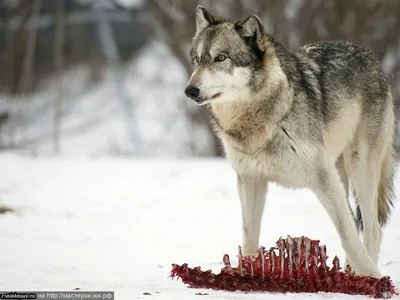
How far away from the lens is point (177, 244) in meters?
6.38

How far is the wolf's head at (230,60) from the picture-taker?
4.72 meters

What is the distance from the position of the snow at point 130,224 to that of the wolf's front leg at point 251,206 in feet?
1.26

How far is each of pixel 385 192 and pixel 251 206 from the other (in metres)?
1.43

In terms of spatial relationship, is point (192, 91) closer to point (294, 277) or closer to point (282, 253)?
point (282, 253)

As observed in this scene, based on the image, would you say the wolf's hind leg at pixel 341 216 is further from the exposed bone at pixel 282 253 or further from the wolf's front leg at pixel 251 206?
the exposed bone at pixel 282 253

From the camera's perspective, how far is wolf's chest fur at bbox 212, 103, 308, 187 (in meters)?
4.80

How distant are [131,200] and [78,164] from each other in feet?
6.78

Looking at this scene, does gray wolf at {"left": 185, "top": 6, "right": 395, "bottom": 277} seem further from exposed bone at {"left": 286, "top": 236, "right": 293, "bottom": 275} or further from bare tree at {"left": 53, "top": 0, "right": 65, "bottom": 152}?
bare tree at {"left": 53, "top": 0, "right": 65, "bottom": 152}

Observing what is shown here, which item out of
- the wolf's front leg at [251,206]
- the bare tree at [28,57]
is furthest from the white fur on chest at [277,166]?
the bare tree at [28,57]

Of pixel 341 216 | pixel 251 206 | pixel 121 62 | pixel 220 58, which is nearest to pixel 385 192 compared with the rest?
pixel 341 216

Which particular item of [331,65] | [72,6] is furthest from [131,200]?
[72,6]

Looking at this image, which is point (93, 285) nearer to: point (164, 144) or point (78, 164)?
point (78, 164)

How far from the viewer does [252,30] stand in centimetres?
493

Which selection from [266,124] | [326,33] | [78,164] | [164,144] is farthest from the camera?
[164,144]
